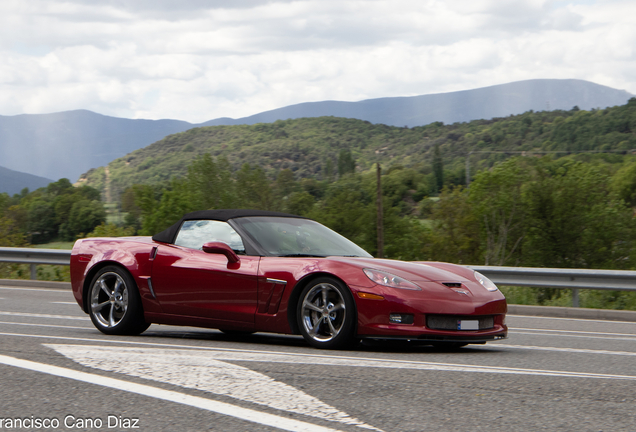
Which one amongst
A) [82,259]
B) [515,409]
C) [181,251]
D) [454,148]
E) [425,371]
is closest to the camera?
[515,409]

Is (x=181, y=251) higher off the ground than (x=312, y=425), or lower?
higher

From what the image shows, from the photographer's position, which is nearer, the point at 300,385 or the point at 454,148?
the point at 300,385

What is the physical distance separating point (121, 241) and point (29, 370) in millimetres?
2631

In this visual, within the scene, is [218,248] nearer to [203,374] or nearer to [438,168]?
[203,374]

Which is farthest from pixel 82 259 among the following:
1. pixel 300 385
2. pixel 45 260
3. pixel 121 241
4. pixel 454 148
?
pixel 454 148

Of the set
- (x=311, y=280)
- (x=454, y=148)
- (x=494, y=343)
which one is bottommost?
(x=494, y=343)

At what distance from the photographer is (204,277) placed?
6719mm

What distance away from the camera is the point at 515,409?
12.8ft

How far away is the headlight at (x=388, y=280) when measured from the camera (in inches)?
234

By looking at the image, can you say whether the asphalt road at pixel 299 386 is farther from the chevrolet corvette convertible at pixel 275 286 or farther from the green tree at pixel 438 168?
the green tree at pixel 438 168

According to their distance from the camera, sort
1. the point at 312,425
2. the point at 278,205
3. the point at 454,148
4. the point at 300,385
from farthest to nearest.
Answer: the point at 454,148 < the point at 278,205 < the point at 300,385 < the point at 312,425

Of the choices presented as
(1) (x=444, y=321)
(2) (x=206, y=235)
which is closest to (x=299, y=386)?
(1) (x=444, y=321)

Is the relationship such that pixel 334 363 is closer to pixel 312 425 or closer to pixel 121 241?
pixel 312 425

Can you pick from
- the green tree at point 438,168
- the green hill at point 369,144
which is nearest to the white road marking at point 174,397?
the green hill at point 369,144
